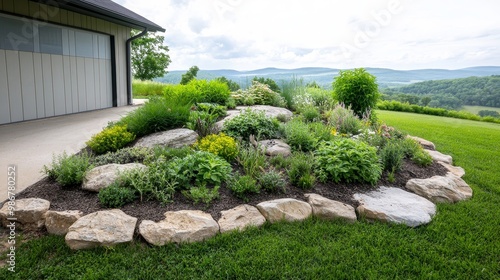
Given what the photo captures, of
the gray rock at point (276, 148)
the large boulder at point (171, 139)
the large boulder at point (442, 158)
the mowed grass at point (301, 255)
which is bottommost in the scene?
the mowed grass at point (301, 255)

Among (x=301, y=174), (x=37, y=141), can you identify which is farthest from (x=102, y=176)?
(x=37, y=141)

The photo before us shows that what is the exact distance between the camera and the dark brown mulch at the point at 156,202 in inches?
107

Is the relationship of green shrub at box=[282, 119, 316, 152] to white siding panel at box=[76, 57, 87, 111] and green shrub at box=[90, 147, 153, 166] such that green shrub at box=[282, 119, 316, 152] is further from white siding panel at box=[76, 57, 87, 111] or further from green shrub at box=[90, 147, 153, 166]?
white siding panel at box=[76, 57, 87, 111]

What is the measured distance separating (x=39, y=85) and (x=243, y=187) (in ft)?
18.6

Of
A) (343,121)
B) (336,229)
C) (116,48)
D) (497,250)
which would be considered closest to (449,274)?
(497,250)

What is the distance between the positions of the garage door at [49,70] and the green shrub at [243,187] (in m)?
5.17

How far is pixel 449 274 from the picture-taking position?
2.16m

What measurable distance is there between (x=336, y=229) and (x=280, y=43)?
604cm

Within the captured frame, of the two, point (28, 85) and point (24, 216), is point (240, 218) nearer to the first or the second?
point (24, 216)

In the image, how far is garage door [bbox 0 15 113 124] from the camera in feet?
19.1

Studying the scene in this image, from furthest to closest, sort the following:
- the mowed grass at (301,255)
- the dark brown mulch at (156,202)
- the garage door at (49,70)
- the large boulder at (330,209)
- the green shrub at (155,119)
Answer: the garage door at (49,70) < the green shrub at (155,119) < the large boulder at (330,209) < the dark brown mulch at (156,202) < the mowed grass at (301,255)

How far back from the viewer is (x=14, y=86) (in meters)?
5.93

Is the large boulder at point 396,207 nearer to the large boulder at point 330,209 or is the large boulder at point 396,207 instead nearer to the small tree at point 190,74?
the large boulder at point 330,209

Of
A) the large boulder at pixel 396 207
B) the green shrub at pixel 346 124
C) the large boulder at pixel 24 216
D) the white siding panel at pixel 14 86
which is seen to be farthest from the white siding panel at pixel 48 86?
the large boulder at pixel 396 207
